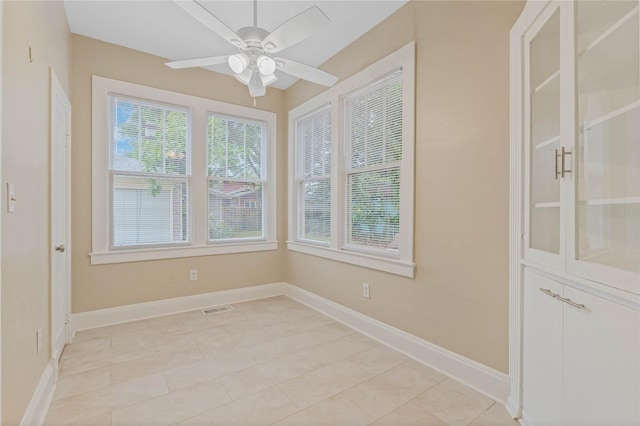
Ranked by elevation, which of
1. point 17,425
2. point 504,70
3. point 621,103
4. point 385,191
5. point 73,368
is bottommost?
point 73,368

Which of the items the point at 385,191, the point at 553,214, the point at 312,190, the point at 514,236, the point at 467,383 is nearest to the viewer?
the point at 553,214

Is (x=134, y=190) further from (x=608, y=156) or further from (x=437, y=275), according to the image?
(x=608, y=156)

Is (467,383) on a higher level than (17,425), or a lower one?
lower

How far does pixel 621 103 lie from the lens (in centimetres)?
113

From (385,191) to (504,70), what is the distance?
1290 millimetres

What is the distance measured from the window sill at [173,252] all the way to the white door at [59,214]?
36cm

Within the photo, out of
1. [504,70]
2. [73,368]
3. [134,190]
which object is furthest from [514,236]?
[134,190]

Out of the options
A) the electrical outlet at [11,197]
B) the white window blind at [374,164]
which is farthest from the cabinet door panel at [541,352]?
the electrical outlet at [11,197]

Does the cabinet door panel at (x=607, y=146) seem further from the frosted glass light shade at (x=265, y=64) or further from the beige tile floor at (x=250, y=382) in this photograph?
the frosted glass light shade at (x=265, y=64)

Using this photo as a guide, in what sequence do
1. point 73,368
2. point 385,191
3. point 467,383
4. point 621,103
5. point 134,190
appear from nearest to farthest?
point 621,103 < point 467,383 < point 73,368 < point 385,191 < point 134,190

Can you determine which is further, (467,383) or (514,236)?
(467,383)

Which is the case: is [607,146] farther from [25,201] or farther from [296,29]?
[25,201]

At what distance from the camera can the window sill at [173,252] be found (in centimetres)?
316

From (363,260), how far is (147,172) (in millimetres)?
2576
